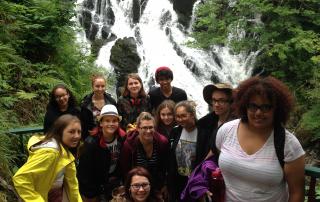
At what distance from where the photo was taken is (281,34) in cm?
1419

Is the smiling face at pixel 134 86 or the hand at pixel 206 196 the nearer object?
the hand at pixel 206 196

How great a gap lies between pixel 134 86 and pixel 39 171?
99.3 inches

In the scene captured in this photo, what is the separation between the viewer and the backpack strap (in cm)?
262

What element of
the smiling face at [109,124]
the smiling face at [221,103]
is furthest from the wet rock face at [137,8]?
the smiling face at [221,103]

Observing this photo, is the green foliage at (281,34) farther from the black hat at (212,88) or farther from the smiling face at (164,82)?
the black hat at (212,88)

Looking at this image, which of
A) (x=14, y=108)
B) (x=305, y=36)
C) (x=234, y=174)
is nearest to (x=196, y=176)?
(x=234, y=174)

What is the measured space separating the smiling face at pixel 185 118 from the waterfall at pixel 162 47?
11.1m

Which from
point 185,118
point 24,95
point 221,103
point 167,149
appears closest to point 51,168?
point 167,149

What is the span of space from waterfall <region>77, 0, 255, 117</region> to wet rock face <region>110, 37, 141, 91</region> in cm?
27

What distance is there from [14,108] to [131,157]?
426 centimetres

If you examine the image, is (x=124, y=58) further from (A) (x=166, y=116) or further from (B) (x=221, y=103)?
(B) (x=221, y=103)

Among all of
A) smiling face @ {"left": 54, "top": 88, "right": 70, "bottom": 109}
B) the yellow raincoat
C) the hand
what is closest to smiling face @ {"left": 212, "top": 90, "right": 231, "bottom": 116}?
the hand

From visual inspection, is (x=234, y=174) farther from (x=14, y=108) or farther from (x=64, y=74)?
(x=64, y=74)

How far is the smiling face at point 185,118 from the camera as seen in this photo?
4.42 m
